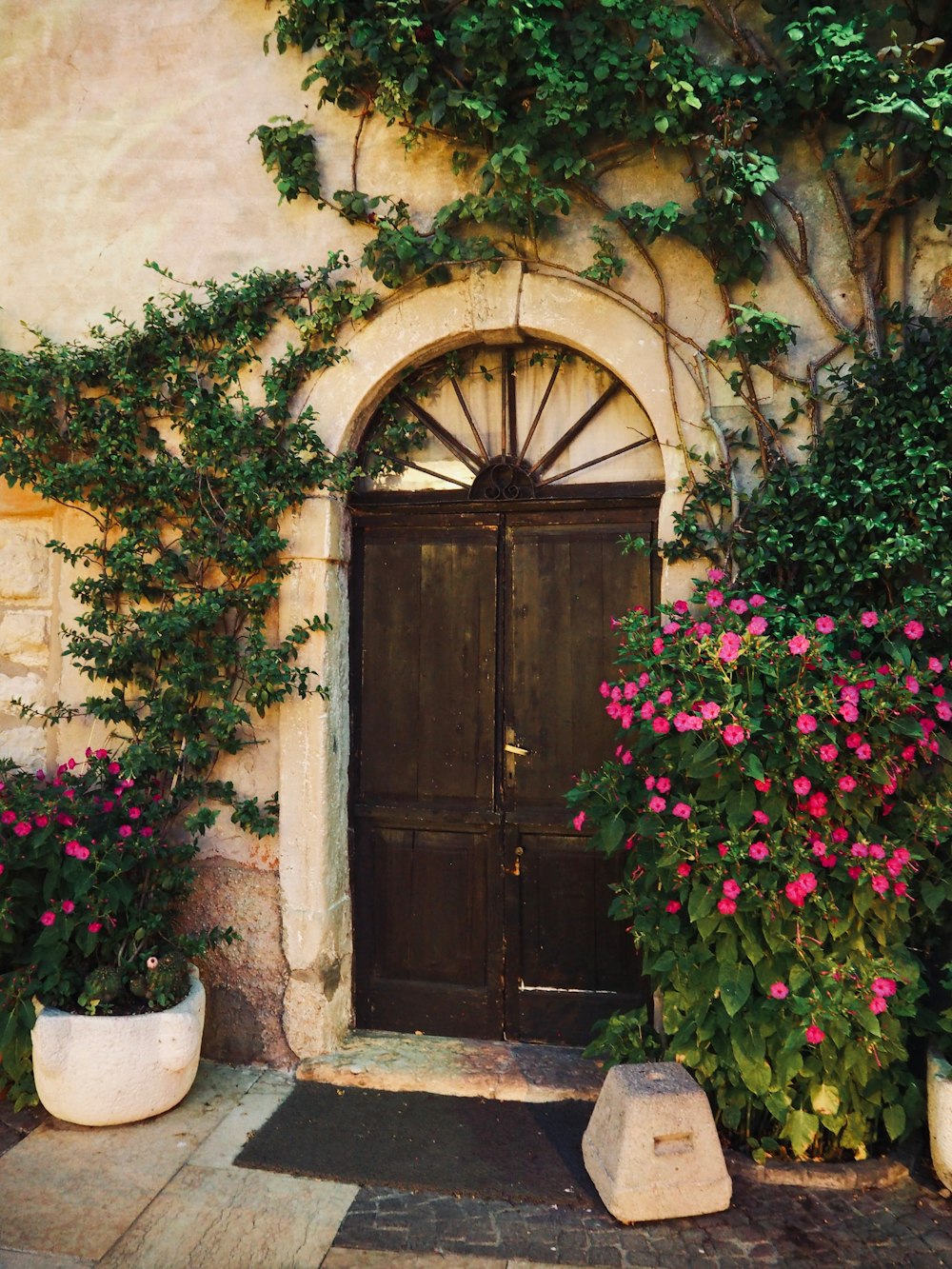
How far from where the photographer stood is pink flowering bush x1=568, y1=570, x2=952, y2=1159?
9.04ft

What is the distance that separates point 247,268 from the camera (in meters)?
3.92

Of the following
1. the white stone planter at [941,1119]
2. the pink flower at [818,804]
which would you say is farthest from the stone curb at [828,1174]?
the pink flower at [818,804]

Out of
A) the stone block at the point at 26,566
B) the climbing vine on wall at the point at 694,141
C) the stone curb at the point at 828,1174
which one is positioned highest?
the climbing vine on wall at the point at 694,141

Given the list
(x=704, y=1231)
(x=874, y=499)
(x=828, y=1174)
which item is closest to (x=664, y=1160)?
(x=704, y=1231)

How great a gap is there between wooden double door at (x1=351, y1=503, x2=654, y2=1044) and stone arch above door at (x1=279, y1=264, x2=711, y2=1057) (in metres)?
0.16

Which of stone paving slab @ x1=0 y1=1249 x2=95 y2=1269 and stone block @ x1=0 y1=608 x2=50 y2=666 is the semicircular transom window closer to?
stone block @ x1=0 y1=608 x2=50 y2=666

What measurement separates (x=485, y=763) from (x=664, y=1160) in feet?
5.25

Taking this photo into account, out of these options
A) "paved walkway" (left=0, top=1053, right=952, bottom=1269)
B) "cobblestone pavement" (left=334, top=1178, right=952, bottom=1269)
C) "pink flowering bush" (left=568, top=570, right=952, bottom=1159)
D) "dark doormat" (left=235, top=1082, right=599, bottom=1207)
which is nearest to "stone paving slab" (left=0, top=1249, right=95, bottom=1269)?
"paved walkway" (left=0, top=1053, right=952, bottom=1269)

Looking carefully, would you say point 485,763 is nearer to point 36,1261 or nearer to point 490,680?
point 490,680

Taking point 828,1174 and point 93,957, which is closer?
point 828,1174

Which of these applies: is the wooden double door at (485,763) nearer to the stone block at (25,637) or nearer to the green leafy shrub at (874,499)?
the green leafy shrub at (874,499)

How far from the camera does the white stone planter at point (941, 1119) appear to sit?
2787 mm

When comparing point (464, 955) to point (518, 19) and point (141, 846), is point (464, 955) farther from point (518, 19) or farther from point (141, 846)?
point (518, 19)

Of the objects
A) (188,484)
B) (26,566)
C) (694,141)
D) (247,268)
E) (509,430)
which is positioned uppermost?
(694,141)
